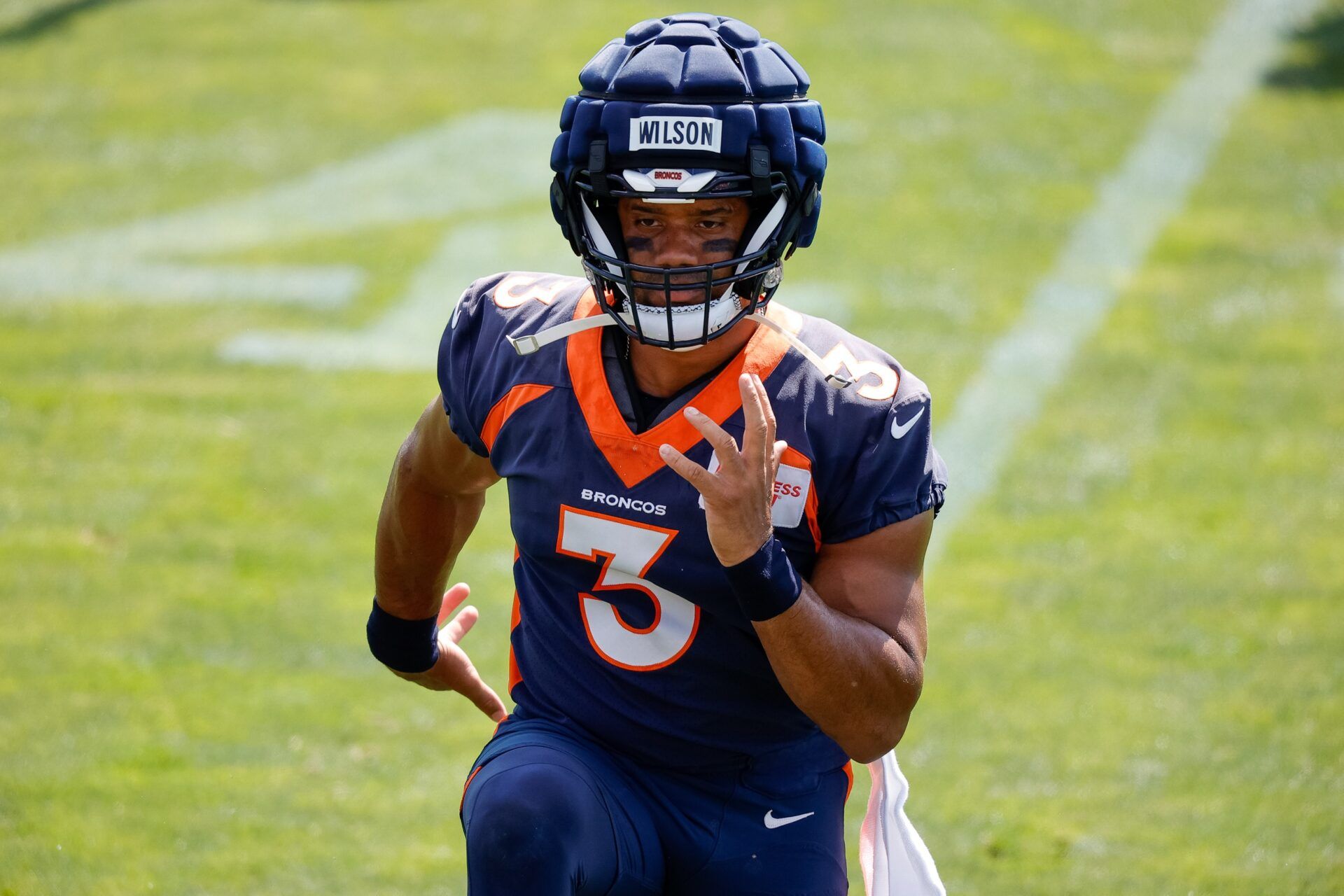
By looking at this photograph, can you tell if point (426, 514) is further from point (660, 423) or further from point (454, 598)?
point (660, 423)

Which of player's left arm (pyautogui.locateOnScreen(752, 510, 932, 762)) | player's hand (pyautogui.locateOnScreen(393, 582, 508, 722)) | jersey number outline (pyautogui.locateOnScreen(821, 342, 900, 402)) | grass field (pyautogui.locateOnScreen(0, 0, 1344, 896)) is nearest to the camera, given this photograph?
player's left arm (pyautogui.locateOnScreen(752, 510, 932, 762))

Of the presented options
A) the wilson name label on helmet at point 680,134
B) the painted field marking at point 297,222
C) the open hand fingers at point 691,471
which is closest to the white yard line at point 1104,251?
the painted field marking at point 297,222

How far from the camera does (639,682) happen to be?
2902 mm

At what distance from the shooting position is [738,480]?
245 centimetres

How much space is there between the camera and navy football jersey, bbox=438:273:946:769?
2756 millimetres

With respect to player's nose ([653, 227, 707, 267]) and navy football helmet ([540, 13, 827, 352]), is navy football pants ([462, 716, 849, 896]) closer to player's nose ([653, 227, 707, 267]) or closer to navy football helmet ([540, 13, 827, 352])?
navy football helmet ([540, 13, 827, 352])

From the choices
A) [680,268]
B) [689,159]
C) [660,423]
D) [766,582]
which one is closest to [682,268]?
[680,268]

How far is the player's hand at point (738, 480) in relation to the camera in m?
2.45

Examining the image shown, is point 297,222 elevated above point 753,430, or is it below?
below


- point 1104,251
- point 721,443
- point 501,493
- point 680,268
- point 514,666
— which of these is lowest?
point 501,493

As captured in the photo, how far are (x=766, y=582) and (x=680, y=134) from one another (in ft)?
2.58

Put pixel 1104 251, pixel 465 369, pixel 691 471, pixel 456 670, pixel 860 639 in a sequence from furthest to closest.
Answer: pixel 1104 251
pixel 456 670
pixel 465 369
pixel 860 639
pixel 691 471

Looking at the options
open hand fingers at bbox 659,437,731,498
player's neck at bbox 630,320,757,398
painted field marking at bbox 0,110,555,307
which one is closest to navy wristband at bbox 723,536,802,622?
open hand fingers at bbox 659,437,731,498

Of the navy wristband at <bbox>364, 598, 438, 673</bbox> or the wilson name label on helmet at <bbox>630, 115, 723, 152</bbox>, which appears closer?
the wilson name label on helmet at <bbox>630, 115, 723, 152</bbox>
